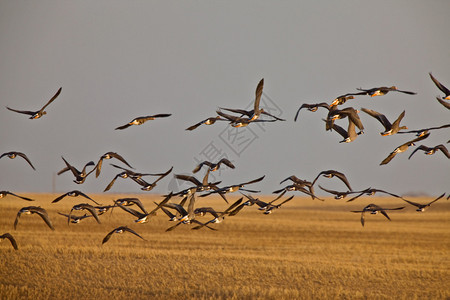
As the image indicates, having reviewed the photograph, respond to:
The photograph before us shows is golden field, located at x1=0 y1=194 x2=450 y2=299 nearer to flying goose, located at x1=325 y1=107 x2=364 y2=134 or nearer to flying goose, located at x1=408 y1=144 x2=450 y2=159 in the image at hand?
flying goose, located at x1=408 y1=144 x2=450 y2=159

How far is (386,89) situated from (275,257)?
2416 centimetres

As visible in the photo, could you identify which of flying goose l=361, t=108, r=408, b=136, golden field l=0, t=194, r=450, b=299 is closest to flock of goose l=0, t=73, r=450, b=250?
flying goose l=361, t=108, r=408, b=136

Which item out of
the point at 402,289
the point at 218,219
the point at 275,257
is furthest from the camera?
the point at 275,257

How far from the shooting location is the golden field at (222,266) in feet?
80.7

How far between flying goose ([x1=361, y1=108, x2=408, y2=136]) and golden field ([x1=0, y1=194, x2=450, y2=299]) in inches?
444

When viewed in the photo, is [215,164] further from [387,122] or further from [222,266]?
[222,266]

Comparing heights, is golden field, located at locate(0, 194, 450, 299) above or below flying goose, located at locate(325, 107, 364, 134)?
below

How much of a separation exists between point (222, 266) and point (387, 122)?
62.8ft

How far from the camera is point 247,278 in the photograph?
2791 cm

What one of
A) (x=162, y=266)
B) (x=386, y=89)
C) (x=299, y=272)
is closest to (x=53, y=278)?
(x=162, y=266)

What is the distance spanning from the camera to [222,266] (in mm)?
31359

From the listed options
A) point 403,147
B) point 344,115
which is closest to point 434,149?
point 403,147

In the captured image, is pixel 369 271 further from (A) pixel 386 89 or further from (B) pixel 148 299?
(A) pixel 386 89

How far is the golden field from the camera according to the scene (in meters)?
24.6
